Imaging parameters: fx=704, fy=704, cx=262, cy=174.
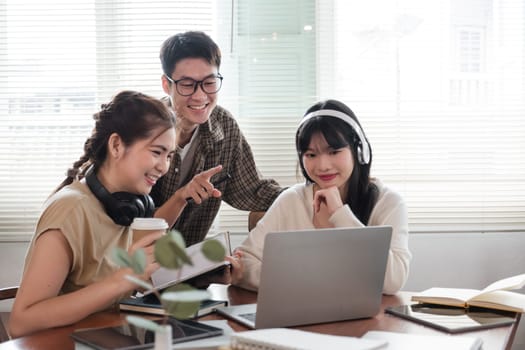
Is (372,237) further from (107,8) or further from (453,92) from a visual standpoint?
(107,8)

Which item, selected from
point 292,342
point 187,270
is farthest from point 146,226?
point 292,342

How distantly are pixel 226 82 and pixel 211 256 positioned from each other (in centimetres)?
239

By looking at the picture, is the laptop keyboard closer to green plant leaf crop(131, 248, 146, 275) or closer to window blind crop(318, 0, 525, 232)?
green plant leaf crop(131, 248, 146, 275)

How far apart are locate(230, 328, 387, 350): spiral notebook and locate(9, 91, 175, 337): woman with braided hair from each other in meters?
0.37

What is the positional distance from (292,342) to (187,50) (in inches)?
55.6

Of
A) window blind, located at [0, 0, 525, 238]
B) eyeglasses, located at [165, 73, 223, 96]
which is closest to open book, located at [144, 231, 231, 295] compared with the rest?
eyeglasses, located at [165, 73, 223, 96]

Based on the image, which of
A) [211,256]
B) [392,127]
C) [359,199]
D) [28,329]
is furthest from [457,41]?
[211,256]

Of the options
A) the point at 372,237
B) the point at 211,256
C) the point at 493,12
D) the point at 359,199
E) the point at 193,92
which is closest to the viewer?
the point at 211,256

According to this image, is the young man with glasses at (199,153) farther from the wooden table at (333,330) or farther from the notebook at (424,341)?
the notebook at (424,341)

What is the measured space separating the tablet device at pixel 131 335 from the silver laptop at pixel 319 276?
0.12 m

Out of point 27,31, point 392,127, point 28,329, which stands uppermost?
point 27,31

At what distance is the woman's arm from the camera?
145 cm

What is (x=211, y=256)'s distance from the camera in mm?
868

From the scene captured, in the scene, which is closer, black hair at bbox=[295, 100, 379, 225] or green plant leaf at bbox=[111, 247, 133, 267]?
green plant leaf at bbox=[111, 247, 133, 267]
